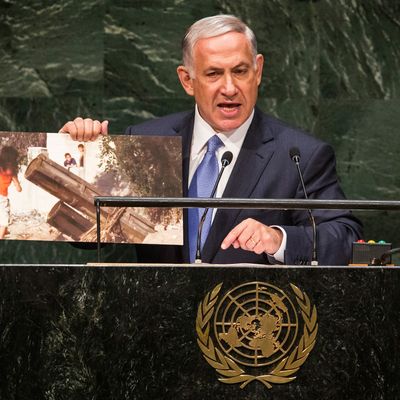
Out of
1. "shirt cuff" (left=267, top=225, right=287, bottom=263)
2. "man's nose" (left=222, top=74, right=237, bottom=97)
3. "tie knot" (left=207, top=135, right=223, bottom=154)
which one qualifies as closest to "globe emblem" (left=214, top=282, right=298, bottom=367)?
"shirt cuff" (left=267, top=225, right=287, bottom=263)

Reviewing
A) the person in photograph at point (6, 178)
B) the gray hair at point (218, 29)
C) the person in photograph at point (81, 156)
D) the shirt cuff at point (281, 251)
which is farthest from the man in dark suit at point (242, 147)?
the person in photograph at point (6, 178)

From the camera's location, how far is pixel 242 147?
4246 mm

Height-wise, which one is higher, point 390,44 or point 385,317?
point 390,44

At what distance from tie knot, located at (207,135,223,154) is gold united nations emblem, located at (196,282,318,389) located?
1314 mm

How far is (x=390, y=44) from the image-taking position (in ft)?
19.0

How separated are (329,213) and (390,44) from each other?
1.97 metres

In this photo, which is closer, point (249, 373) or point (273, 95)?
point (249, 373)

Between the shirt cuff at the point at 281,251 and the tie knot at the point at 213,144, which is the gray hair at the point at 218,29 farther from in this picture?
the shirt cuff at the point at 281,251

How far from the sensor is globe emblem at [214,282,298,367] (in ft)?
9.48

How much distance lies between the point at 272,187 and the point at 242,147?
0.69ft

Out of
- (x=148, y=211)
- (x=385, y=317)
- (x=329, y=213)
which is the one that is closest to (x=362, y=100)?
(x=329, y=213)

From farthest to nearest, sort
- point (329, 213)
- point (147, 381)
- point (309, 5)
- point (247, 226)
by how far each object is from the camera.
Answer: point (309, 5) → point (329, 213) → point (247, 226) → point (147, 381)

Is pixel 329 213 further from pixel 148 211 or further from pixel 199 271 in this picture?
pixel 199 271

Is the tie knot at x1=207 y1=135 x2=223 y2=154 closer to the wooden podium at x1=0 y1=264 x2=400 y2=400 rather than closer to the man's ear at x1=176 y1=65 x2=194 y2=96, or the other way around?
the man's ear at x1=176 y1=65 x2=194 y2=96
